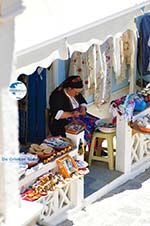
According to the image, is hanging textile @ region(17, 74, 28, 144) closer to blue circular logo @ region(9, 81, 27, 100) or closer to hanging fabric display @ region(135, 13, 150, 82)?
hanging fabric display @ region(135, 13, 150, 82)

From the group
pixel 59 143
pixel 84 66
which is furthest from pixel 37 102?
pixel 59 143

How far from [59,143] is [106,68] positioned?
14.1ft

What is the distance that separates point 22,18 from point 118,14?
2.04 meters

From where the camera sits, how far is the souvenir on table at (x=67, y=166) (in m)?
10.1

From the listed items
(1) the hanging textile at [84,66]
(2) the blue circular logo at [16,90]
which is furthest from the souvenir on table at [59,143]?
(1) the hanging textile at [84,66]

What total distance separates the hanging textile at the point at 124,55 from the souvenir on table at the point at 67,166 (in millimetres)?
4637

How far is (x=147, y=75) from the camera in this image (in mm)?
16453

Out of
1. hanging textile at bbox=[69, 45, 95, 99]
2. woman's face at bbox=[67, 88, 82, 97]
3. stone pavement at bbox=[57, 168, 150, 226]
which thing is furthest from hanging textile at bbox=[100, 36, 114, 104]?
stone pavement at bbox=[57, 168, 150, 226]

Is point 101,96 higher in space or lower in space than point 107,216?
higher

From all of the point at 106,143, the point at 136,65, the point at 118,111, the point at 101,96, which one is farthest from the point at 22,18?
the point at 136,65

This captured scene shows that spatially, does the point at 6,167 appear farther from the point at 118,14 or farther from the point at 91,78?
the point at 91,78

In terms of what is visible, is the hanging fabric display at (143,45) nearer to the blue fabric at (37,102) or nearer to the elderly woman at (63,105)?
the blue fabric at (37,102)

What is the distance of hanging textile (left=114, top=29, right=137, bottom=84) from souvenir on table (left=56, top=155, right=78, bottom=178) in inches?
183

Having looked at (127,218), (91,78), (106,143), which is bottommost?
(127,218)
